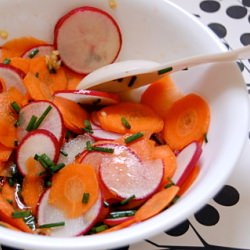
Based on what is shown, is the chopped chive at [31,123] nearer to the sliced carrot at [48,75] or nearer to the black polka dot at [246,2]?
the sliced carrot at [48,75]

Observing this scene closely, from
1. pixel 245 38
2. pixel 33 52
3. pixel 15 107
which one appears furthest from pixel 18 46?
pixel 245 38

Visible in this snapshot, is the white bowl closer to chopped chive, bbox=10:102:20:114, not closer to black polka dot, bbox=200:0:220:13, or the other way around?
chopped chive, bbox=10:102:20:114

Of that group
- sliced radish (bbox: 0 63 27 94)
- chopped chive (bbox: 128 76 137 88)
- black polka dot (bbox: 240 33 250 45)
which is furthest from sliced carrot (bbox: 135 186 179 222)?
black polka dot (bbox: 240 33 250 45)

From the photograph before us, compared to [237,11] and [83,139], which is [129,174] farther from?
[237,11]

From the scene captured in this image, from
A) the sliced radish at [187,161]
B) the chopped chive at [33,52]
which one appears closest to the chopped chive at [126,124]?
the sliced radish at [187,161]

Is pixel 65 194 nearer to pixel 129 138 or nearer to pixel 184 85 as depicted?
pixel 129 138
